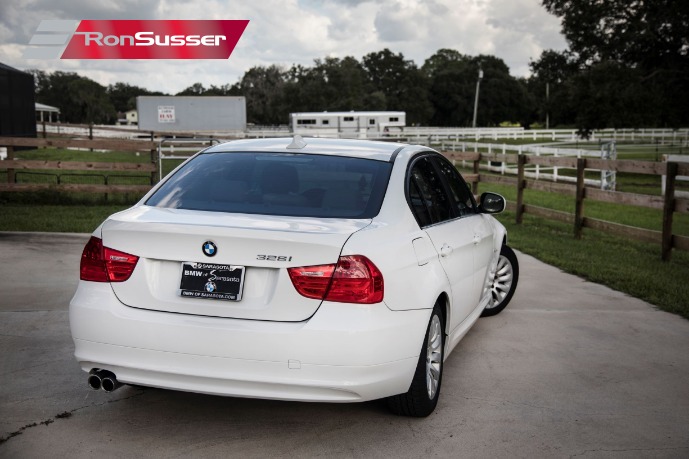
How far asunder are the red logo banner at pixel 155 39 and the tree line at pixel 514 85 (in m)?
16.7

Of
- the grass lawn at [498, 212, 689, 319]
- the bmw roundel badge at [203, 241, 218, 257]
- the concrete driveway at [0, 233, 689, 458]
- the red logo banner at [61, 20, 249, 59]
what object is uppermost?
the red logo banner at [61, 20, 249, 59]

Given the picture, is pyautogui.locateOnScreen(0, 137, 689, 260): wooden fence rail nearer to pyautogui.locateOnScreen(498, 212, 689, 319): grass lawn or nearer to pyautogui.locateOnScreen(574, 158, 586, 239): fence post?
pyautogui.locateOnScreen(574, 158, 586, 239): fence post

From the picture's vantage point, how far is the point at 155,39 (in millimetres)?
31734

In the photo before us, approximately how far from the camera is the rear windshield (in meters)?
4.55

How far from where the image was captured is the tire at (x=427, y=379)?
4496 mm

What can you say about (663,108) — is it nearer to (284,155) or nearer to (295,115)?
(284,155)

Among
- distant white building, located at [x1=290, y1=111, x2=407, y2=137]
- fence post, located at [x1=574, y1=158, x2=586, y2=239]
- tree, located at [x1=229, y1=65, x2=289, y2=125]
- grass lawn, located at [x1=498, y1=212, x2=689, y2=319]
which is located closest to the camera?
grass lawn, located at [x1=498, y1=212, x2=689, y2=319]

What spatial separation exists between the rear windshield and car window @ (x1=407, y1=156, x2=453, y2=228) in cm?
22

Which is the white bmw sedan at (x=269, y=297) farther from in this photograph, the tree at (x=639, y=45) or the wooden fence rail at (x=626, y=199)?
the tree at (x=639, y=45)

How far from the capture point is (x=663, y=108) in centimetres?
3600

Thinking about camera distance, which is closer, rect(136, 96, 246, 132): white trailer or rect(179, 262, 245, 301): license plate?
rect(179, 262, 245, 301): license plate

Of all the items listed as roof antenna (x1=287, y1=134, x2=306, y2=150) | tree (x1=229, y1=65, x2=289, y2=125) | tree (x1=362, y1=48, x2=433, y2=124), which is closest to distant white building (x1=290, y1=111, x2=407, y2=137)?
tree (x1=229, y1=65, x2=289, y2=125)

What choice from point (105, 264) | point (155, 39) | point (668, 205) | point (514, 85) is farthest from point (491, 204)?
point (514, 85)

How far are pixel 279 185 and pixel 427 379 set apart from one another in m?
1.44
